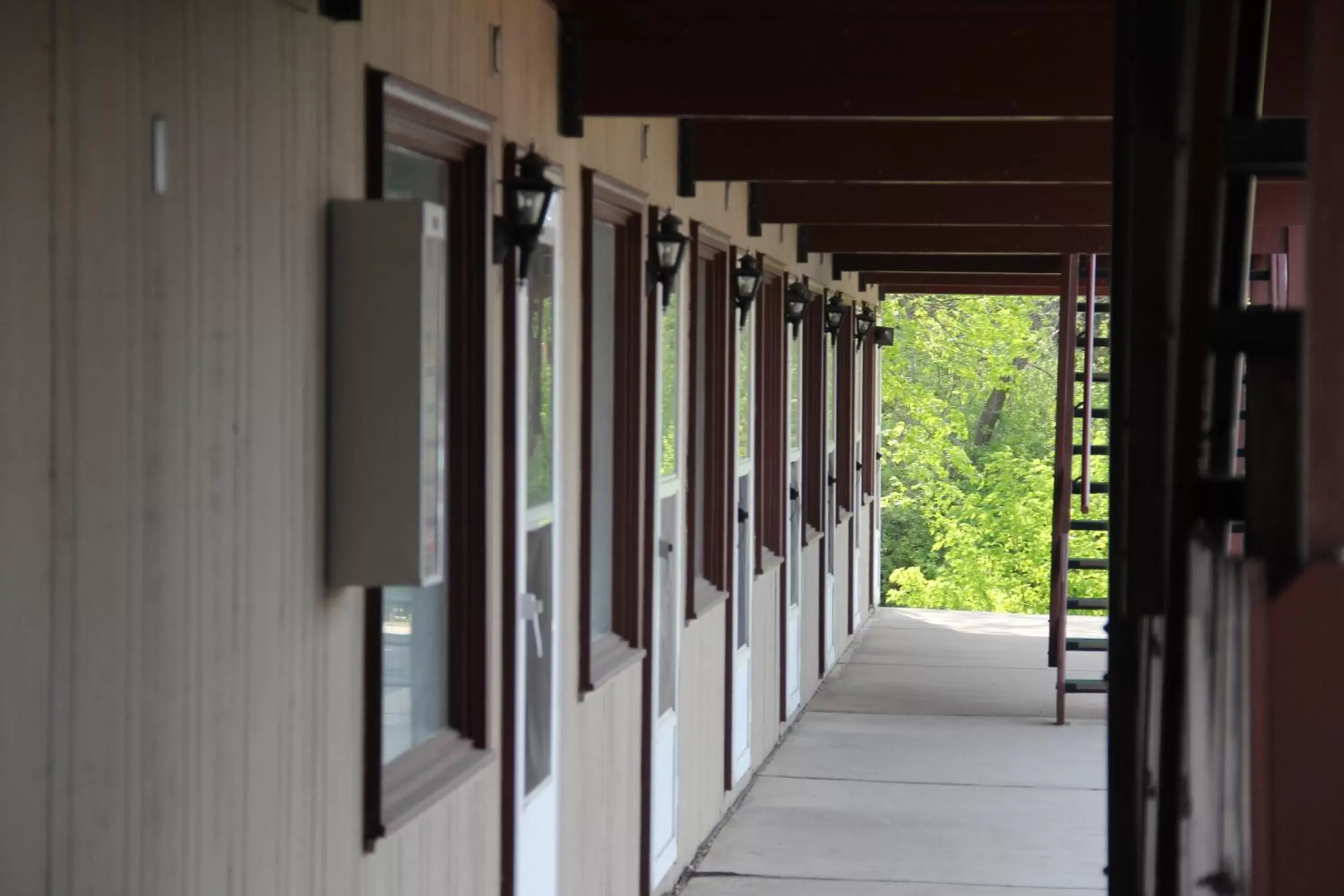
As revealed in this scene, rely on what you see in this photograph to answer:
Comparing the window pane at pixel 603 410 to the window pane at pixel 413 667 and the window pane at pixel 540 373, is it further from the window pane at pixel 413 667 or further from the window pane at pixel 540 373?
the window pane at pixel 413 667

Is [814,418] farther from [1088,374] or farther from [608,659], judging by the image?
[608,659]

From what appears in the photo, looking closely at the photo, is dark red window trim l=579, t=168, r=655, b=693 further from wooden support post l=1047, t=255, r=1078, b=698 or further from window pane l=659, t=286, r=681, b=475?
wooden support post l=1047, t=255, r=1078, b=698

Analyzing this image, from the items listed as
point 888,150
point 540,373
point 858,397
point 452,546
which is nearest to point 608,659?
point 540,373

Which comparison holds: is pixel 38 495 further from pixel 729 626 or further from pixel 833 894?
pixel 729 626

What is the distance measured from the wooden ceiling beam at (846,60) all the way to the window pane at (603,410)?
2.55 feet

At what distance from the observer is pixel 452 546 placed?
12.6ft

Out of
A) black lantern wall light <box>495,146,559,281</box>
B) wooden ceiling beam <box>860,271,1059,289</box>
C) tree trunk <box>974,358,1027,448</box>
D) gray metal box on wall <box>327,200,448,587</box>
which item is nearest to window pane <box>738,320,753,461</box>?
black lantern wall light <box>495,146,559,281</box>

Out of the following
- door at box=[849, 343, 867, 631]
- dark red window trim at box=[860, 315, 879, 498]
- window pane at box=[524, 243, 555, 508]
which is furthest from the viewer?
dark red window trim at box=[860, 315, 879, 498]

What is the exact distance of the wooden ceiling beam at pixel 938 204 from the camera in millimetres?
8070

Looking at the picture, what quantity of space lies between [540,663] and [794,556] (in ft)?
18.7

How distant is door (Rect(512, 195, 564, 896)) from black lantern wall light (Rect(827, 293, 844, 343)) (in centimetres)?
713

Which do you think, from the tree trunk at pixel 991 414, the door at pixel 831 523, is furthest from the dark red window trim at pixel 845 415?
the tree trunk at pixel 991 414

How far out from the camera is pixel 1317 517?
990 mm

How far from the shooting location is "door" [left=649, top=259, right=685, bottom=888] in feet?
19.4
